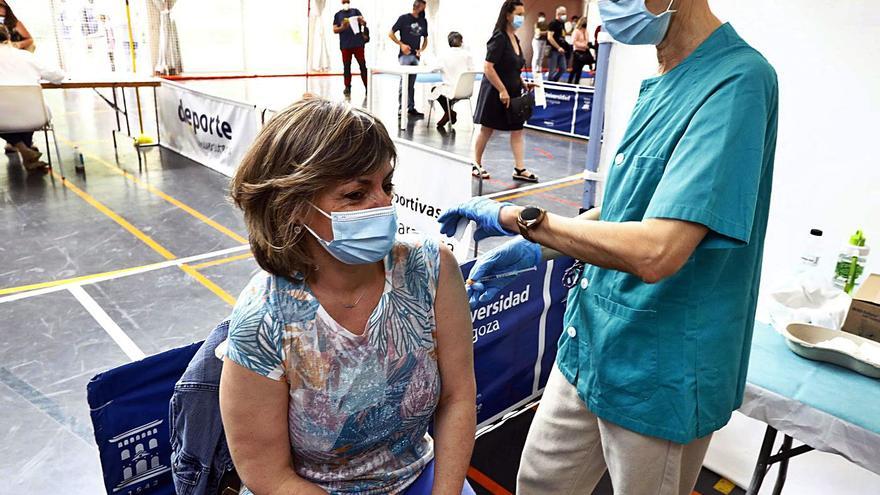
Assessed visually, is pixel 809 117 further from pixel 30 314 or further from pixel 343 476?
pixel 30 314

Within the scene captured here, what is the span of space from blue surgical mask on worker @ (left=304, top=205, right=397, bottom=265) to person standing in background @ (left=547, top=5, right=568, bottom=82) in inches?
544

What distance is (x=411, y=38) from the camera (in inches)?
455

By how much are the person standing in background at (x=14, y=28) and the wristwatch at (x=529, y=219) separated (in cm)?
926

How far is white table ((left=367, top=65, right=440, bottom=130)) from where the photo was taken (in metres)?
9.45

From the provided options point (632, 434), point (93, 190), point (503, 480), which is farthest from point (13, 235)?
point (632, 434)

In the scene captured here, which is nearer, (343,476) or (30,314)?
(343,476)

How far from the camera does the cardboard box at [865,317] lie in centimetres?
209

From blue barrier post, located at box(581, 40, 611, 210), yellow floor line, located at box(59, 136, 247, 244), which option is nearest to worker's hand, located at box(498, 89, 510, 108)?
blue barrier post, located at box(581, 40, 611, 210)

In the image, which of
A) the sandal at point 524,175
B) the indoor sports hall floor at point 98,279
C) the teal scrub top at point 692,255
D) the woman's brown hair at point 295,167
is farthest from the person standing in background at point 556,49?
the woman's brown hair at point 295,167

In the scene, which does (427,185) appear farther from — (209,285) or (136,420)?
(136,420)

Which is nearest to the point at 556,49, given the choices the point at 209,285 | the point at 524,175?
the point at 524,175

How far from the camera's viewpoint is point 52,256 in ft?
15.5

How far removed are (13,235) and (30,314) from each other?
1.67 m

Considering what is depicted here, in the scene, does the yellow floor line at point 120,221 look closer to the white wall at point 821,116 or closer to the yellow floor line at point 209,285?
the yellow floor line at point 209,285
